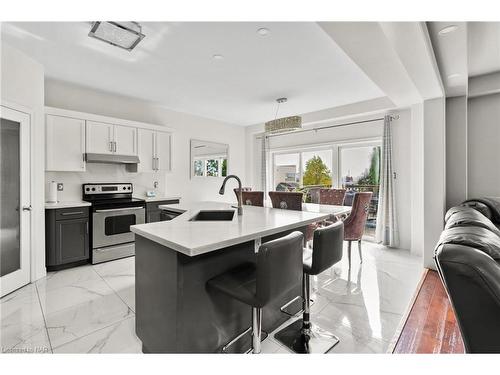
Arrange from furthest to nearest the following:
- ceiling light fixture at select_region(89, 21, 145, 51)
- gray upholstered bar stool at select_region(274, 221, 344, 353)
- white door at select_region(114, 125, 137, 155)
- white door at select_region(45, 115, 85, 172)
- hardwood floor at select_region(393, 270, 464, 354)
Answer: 1. white door at select_region(114, 125, 137, 155)
2. white door at select_region(45, 115, 85, 172)
3. ceiling light fixture at select_region(89, 21, 145, 51)
4. hardwood floor at select_region(393, 270, 464, 354)
5. gray upholstered bar stool at select_region(274, 221, 344, 353)

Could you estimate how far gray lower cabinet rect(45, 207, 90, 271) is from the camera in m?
3.16

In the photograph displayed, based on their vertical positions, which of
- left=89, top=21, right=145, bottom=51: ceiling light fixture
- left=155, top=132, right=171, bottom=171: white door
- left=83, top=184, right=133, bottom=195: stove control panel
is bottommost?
left=83, top=184, right=133, bottom=195: stove control panel

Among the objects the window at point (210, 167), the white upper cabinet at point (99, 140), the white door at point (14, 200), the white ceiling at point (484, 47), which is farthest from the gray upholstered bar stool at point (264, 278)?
the window at point (210, 167)

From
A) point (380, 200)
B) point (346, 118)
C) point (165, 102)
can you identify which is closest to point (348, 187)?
point (380, 200)

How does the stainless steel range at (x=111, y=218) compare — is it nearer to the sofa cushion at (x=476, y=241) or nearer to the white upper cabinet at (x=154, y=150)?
the white upper cabinet at (x=154, y=150)

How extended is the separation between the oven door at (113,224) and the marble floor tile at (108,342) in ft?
6.03

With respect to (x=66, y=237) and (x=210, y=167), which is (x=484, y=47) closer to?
(x=210, y=167)

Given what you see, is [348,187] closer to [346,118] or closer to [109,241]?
[346,118]

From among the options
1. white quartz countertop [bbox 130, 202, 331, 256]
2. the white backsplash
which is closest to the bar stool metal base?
white quartz countertop [bbox 130, 202, 331, 256]

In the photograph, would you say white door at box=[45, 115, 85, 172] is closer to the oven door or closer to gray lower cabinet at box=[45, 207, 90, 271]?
gray lower cabinet at box=[45, 207, 90, 271]

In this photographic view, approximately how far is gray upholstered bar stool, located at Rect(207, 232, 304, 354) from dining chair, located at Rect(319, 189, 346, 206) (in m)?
2.74

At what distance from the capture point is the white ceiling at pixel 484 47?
2.30 metres

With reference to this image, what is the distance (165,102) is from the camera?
14.7 ft
